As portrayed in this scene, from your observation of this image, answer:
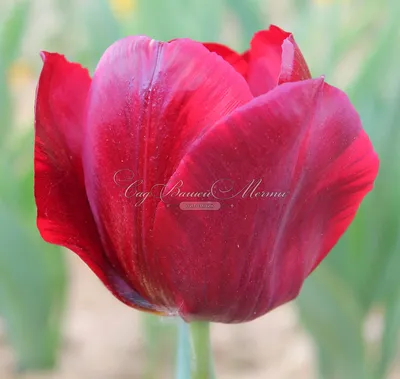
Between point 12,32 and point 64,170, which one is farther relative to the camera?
point 12,32

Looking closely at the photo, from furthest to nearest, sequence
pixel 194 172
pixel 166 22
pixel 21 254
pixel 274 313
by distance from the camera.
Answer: pixel 274 313 → pixel 21 254 → pixel 166 22 → pixel 194 172

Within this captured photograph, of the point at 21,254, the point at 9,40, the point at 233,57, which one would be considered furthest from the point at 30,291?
the point at 233,57

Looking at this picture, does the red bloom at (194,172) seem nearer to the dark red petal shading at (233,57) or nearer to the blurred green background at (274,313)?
the dark red petal shading at (233,57)

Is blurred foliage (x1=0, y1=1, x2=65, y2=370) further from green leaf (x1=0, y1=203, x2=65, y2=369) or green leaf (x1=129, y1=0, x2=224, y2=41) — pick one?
green leaf (x1=129, y1=0, x2=224, y2=41)

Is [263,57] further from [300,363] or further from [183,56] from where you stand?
[300,363]

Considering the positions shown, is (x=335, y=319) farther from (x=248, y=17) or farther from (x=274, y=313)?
(x=274, y=313)

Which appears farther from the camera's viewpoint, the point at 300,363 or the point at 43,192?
the point at 300,363

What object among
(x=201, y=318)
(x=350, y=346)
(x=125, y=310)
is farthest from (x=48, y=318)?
(x=201, y=318)
